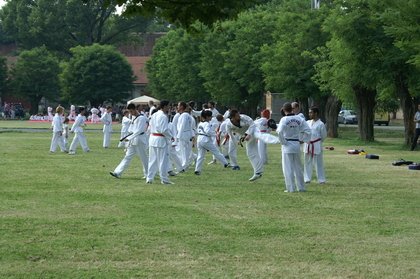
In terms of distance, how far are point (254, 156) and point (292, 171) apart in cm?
329

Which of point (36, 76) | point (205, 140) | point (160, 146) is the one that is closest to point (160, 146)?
point (160, 146)

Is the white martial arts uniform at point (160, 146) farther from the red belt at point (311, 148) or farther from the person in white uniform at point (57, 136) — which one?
the person in white uniform at point (57, 136)

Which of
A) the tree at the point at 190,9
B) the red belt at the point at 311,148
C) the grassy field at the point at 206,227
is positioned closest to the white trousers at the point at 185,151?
the grassy field at the point at 206,227

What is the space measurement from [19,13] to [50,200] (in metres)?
97.3

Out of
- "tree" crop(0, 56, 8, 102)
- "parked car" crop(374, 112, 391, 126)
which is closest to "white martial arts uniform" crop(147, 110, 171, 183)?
"parked car" crop(374, 112, 391, 126)

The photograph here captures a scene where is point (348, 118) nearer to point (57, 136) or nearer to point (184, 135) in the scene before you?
point (57, 136)

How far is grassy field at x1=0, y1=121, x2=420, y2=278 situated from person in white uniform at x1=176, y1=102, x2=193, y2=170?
6.45 ft

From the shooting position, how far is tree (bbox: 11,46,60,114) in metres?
96.6

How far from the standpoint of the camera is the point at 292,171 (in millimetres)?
18547

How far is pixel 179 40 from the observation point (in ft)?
254

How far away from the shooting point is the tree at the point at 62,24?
107 metres

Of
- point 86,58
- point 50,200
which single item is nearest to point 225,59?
point 86,58

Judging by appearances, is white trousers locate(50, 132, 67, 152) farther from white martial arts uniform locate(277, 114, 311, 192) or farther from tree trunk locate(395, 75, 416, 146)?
white martial arts uniform locate(277, 114, 311, 192)

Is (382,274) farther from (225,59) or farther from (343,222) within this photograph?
(225,59)
